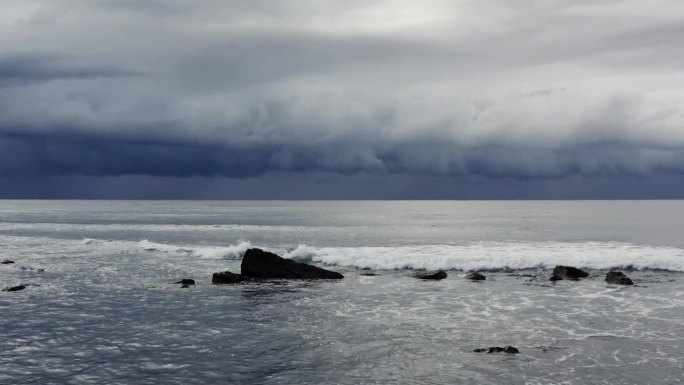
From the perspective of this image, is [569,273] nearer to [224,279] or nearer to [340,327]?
[340,327]

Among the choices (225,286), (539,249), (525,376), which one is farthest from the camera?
(539,249)

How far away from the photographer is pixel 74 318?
2548 cm

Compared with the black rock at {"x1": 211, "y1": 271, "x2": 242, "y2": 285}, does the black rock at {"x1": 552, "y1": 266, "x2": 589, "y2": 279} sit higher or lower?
higher

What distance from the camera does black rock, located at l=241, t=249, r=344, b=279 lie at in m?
39.2

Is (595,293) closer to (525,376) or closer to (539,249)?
(525,376)

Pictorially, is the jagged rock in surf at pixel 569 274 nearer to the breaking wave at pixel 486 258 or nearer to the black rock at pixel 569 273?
the black rock at pixel 569 273

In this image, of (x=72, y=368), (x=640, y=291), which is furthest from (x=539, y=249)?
(x=72, y=368)

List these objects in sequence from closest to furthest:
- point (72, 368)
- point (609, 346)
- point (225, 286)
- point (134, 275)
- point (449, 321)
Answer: point (72, 368) → point (609, 346) → point (449, 321) → point (225, 286) → point (134, 275)

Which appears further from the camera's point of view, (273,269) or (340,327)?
(273,269)

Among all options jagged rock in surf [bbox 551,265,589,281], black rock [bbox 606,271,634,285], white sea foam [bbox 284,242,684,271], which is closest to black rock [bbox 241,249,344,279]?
white sea foam [bbox 284,242,684,271]

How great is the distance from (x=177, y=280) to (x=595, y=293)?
88.4 feet

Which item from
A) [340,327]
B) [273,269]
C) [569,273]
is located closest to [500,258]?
[569,273]

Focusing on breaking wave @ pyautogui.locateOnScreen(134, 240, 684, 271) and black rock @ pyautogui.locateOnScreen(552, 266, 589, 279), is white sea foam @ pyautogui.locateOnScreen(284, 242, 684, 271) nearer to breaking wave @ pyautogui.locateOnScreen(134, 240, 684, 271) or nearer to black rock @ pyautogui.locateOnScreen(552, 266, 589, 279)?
breaking wave @ pyautogui.locateOnScreen(134, 240, 684, 271)

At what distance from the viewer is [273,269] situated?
39.5 m
